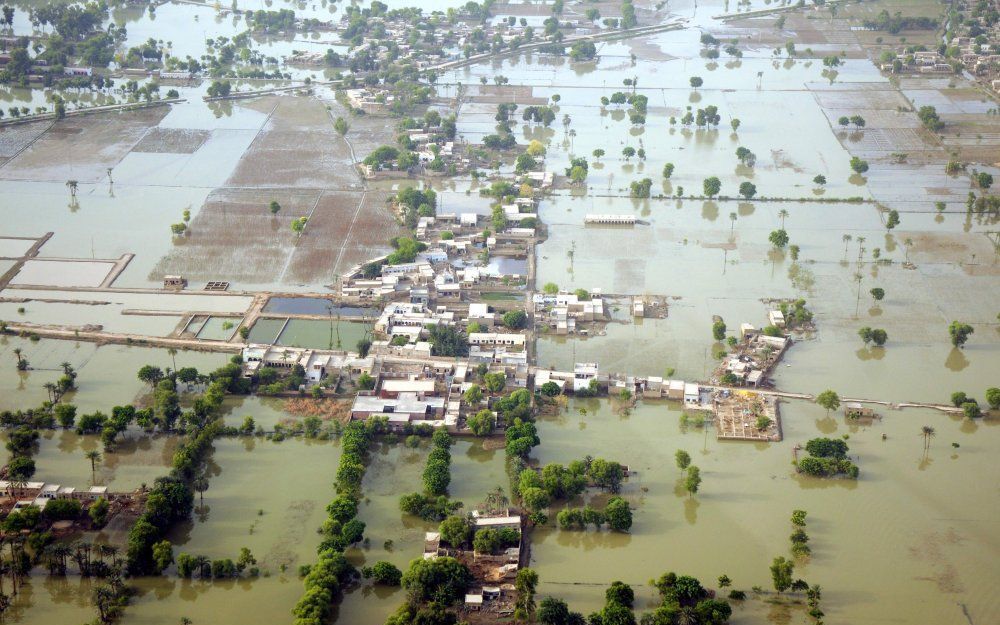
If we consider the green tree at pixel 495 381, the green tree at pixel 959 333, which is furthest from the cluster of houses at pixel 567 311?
the green tree at pixel 959 333

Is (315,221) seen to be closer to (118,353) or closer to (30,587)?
(118,353)

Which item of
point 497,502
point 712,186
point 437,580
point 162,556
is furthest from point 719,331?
point 162,556

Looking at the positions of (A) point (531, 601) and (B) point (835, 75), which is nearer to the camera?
(A) point (531, 601)

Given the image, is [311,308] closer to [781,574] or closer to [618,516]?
[618,516]

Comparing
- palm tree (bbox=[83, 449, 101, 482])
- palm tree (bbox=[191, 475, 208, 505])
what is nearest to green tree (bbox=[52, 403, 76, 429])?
palm tree (bbox=[83, 449, 101, 482])

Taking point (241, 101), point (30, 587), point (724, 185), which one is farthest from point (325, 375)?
point (241, 101)

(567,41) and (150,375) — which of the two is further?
(567,41)

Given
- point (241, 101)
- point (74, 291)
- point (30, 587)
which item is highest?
point (241, 101)

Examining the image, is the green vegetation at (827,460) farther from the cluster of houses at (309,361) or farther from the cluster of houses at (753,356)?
the cluster of houses at (309,361)
